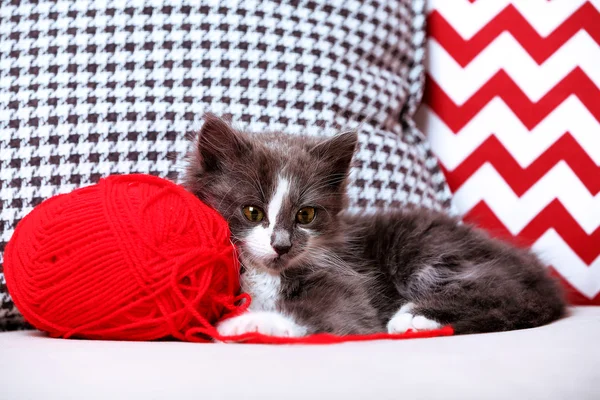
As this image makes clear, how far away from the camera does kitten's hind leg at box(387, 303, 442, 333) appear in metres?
1.35

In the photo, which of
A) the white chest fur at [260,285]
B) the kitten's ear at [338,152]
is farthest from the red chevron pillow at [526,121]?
the white chest fur at [260,285]

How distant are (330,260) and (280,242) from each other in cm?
23

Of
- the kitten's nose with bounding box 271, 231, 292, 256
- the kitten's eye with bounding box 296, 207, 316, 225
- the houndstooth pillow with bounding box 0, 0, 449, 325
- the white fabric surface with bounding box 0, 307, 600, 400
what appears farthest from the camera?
the houndstooth pillow with bounding box 0, 0, 449, 325

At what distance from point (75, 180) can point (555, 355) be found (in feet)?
3.90

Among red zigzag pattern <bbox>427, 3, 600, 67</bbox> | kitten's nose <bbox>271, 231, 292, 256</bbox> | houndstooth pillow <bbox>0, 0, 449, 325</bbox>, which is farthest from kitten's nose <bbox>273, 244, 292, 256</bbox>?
red zigzag pattern <bbox>427, 3, 600, 67</bbox>

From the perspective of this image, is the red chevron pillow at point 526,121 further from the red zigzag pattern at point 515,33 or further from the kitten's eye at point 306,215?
the kitten's eye at point 306,215

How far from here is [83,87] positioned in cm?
156

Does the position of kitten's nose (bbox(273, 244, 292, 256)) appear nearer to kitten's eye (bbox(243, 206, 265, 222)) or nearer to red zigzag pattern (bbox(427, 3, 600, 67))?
kitten's eye (bbox(243, 206, 265, 222))

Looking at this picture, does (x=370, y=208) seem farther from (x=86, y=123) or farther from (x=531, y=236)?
(x=86, y=123)

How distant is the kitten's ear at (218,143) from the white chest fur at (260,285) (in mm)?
268

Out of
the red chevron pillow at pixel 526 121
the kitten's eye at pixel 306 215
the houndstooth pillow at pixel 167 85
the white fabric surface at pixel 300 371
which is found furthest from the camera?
the red chevron pillow at pixel 526 121

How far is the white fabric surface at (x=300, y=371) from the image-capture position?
755 mm

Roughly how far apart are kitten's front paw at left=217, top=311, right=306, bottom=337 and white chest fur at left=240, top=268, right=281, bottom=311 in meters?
0.18

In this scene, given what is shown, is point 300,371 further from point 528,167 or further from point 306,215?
point 528,167
